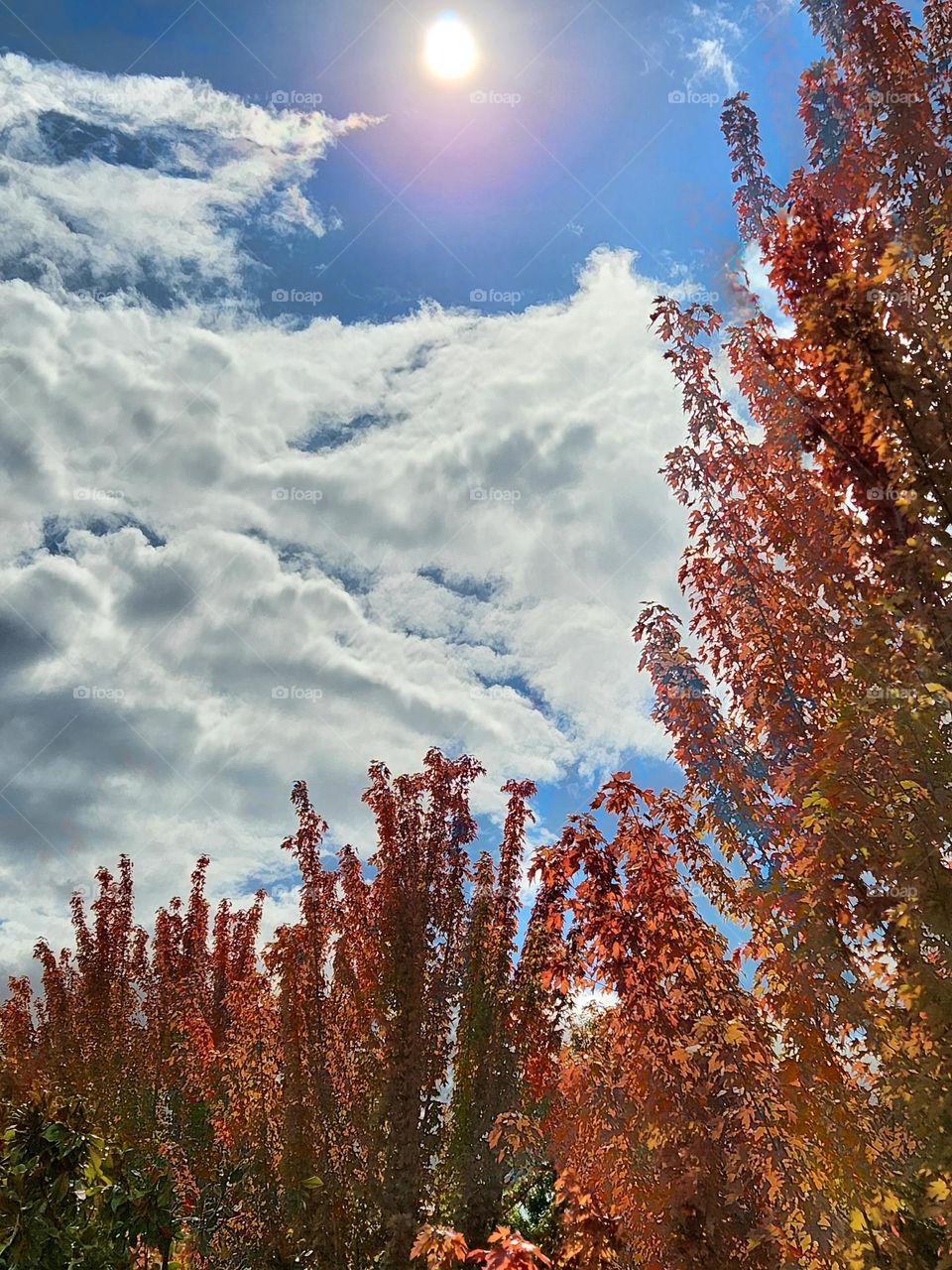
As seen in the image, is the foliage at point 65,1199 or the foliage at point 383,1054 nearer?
the foliage at point 65,1199

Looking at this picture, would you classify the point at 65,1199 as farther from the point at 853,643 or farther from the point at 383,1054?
the point at 853,643

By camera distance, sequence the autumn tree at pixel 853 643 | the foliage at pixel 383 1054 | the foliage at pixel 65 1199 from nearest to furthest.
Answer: the autumn tree at pixel 853 643 → the foliage at pixel 65 1199 → the foliage at pixel 383 1054

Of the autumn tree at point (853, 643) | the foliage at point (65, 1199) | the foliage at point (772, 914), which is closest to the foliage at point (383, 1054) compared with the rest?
the foliage at point (772, 914)

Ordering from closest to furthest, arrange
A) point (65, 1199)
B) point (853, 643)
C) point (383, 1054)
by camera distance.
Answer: point (853, 643) → point (65, 1199) → point (383, 1054)

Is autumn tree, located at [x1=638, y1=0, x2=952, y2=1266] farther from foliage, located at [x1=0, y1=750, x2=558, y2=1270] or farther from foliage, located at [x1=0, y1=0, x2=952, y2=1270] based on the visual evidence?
foliage, located at [x1=0, y1=750, x2=558, y2=1270]

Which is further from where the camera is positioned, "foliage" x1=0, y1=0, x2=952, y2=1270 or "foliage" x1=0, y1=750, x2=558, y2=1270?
"foliage" x1=0, y1=750, x2=558, y2=1270

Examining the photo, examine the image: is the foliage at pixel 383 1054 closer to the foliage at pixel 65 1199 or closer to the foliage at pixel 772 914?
the foliage at pixel 772 914

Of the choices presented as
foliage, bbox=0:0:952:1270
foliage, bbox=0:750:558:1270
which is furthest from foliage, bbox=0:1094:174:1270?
foliage, bbox=0:750:558:1270

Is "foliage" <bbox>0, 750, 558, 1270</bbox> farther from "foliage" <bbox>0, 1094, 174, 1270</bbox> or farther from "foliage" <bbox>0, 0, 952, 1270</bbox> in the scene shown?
"foliage" <bbox>0, 1094, 174, 1270</bbox>

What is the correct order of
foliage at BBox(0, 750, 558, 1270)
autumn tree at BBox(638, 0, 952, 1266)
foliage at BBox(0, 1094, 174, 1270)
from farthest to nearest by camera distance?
foliage at BBox(0, 750, 558, 1270) → foliage at BBox(0, 1094, 174, 1270) → autumn tree at BBox(638, 0, 952, 1266)

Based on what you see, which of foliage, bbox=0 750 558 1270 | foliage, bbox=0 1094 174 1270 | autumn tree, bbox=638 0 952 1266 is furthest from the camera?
foliage, bbox=0 750 558 1270

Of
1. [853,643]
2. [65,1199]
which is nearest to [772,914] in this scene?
[853,643]

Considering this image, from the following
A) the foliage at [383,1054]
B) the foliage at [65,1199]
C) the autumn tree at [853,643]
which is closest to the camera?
the autumn tree at [853,643]

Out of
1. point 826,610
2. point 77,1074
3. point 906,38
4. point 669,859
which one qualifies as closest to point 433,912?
point 669,859
